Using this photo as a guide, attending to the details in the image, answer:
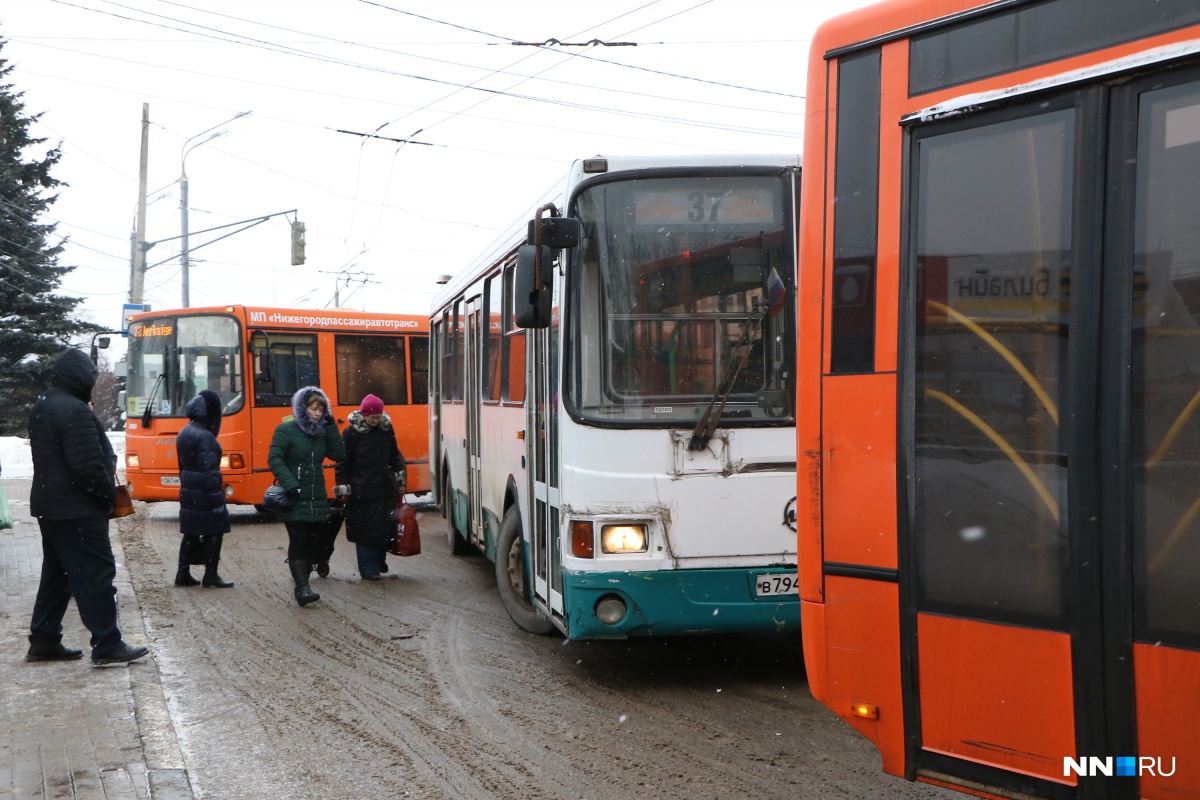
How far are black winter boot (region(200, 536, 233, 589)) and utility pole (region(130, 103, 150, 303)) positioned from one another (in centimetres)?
1892

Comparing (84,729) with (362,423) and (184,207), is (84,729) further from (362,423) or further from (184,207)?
(184,207)

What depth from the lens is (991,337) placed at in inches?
134

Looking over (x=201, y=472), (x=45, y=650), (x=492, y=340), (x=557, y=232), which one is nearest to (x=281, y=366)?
(x=201, y=472)

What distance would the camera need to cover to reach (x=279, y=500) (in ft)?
32.1

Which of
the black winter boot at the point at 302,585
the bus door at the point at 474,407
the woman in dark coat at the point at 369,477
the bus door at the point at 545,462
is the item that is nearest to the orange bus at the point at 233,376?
the woman in dark coat at the point at 369,477

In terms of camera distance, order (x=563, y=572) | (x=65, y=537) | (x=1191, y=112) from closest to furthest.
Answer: (x=1191, y=112) < (x=563, y=572) < (x=65, y=537)

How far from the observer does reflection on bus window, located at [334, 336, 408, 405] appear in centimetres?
1753

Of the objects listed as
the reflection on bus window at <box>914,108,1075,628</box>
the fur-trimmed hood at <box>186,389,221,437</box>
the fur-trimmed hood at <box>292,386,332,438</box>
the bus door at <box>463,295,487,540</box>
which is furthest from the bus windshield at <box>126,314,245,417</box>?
the reflection on bus window at <box>914,108,1075,628</box>

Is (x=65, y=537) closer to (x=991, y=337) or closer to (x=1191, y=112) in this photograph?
(x=991, y=337)

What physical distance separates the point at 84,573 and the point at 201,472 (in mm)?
3809

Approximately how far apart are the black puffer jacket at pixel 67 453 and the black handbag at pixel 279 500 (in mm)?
2756

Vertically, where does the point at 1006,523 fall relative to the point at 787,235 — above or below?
below

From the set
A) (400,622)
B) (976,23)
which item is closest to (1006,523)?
(976,23)

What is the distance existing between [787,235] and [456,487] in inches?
252
